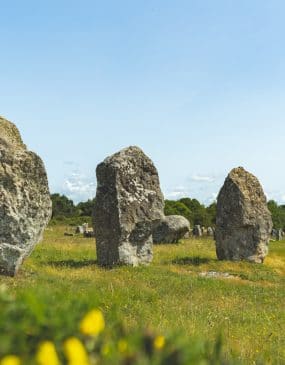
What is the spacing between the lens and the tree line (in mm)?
71438

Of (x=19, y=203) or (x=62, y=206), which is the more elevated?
(x=62, y=206)

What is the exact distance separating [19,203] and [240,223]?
46.7ft

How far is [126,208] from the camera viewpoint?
24.7m

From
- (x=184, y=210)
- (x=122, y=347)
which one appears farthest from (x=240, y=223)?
(x=184, y=210)

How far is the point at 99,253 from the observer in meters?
24.9

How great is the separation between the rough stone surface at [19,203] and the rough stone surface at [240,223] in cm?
1290

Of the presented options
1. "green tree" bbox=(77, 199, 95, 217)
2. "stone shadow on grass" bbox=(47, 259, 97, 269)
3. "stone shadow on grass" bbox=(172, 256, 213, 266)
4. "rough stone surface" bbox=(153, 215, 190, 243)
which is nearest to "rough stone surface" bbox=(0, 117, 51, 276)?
"stone shadow on grass" bbox=(47, 259, 97, 269)

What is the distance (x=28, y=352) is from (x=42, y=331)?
0.36ft

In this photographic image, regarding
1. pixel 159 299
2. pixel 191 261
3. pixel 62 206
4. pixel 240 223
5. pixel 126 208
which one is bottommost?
pixel 159 299

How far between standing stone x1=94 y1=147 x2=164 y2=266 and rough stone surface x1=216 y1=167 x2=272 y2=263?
5323mm

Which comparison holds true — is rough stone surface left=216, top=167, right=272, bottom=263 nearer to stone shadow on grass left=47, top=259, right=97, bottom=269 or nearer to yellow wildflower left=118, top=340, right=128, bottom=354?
stone shadow on grass left=47, top=259, right=97, bottom=269

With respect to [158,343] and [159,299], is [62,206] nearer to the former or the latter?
[159,299]

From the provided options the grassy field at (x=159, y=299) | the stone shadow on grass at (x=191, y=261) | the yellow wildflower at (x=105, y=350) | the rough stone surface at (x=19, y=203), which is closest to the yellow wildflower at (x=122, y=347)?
the yellow wildflower at (x=105, y=350)

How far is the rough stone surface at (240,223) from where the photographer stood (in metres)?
29.5
